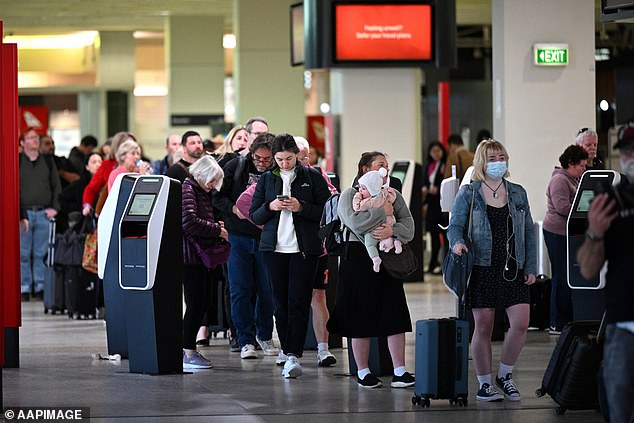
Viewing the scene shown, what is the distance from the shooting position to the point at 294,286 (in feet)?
31.0

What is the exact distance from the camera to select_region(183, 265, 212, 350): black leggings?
978 cm

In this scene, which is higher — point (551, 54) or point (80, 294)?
point (551, 54)

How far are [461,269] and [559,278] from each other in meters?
3.68

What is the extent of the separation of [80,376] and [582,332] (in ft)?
11.6

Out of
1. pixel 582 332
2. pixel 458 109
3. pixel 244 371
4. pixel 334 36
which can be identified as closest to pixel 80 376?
pixel 244 371

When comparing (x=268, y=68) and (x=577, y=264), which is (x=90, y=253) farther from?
(x=268, y=68)

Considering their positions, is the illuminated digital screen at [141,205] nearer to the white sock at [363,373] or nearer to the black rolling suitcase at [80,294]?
the white sock at [363,373]

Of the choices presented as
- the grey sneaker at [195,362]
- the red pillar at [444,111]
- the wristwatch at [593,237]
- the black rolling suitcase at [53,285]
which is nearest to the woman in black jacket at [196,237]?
the grey sneaker at [195,362]

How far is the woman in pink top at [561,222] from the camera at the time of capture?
11.5 m

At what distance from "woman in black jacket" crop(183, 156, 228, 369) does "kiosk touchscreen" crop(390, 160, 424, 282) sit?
6.74 metres

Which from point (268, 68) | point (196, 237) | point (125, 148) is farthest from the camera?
point (268, 68)

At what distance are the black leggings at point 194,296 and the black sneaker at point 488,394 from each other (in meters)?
2.32

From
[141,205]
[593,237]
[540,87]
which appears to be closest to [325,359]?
[141,205]

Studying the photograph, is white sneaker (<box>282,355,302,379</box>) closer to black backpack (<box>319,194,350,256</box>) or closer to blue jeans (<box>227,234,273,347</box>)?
black backpack (<box>319,194,350,256</box>)
